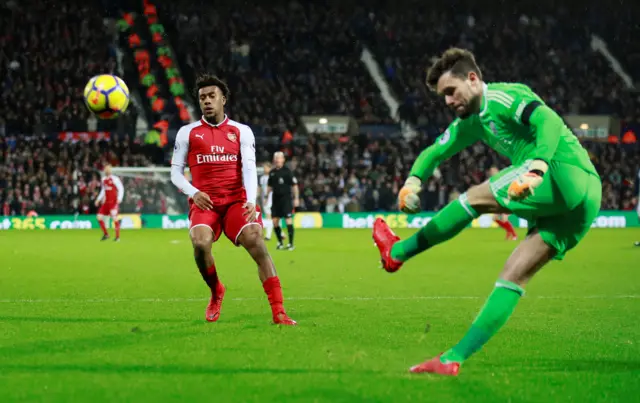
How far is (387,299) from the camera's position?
9.39m

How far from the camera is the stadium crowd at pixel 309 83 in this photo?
33.6 metres

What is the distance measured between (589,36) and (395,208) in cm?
1707

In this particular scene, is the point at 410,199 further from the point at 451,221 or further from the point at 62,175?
the point at 62,175

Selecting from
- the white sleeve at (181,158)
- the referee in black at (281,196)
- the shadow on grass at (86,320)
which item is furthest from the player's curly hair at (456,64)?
the referee in black at (281,196)

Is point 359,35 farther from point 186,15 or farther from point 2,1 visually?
point 2,1

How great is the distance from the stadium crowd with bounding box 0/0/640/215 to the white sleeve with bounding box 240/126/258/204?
24.3 meters

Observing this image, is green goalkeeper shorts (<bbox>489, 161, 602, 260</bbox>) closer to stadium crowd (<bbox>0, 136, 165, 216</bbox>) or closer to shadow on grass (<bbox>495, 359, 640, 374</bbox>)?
shadow on grass (<bbox>495, 359, 640, 374</bbox>)

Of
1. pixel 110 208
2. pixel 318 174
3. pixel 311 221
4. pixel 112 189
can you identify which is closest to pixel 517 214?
pixel 112 189

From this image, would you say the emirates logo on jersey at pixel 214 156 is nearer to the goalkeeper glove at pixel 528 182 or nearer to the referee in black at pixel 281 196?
the goalkeeper glove at pixel 528 182

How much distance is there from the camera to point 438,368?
490 centimetres

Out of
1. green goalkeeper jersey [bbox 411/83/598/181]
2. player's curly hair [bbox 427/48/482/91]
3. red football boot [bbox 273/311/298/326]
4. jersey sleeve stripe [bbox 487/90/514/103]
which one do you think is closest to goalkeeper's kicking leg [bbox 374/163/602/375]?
green goalkeeper jersey [bbox 411/83/598/181]

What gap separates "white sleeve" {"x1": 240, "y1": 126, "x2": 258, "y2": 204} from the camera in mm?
7527

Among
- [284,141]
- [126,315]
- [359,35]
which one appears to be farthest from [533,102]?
[359,35]

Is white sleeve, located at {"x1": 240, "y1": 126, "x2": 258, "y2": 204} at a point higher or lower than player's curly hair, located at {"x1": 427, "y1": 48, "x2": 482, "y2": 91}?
lower
